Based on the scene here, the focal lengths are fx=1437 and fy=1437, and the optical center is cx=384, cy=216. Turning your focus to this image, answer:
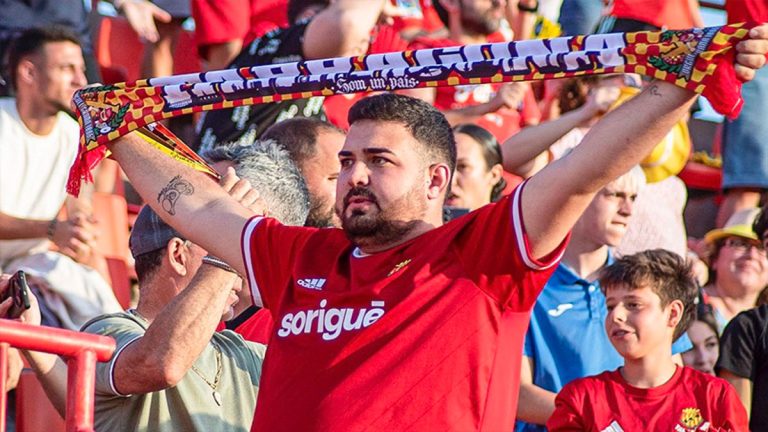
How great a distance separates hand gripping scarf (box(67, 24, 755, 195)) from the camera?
11.2 ft

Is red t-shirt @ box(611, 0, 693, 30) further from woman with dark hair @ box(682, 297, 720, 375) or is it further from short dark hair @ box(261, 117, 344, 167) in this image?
short dark hair @ box(261, 117, 344, 167)

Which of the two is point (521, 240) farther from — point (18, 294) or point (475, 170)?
point (475, 170)

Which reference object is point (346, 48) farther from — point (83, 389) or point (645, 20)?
point (83, 389)

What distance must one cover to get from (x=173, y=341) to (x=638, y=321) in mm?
1964

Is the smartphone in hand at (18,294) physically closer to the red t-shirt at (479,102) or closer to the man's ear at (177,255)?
the man's ear at (177,255)

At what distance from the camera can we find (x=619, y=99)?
741 cm

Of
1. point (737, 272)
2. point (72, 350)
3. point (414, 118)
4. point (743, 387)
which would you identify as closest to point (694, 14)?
point (737, 272)

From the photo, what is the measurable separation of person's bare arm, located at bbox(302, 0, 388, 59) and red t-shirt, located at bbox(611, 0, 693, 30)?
234 cm

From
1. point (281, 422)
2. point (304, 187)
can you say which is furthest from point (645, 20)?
point (281, 422)

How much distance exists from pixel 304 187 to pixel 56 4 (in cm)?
360

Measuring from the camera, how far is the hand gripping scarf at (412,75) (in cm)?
343

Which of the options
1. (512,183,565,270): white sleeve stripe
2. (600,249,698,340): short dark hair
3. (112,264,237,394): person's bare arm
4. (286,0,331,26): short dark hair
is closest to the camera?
(512,183,565,270): white sleeve stripe

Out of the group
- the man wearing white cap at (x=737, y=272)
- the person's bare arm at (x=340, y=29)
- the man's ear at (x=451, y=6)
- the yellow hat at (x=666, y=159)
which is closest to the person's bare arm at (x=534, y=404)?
the person's bare arm at (x=340, y=29)

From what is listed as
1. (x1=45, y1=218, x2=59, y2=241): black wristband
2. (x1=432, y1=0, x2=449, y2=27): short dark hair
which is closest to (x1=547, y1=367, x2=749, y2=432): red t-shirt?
(x1=45, y1=218, x2=59, y2=241): black wristband
